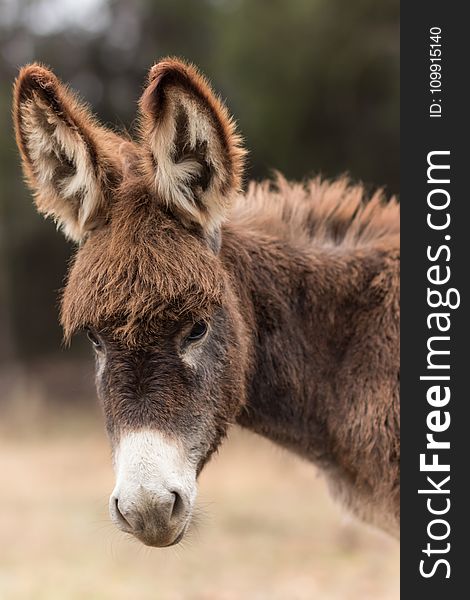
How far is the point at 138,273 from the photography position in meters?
3.98

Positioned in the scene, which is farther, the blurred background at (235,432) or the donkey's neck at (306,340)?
the blurred background at (235,432)

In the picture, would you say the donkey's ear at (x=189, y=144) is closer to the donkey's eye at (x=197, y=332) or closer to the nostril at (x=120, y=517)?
the donkey's eye at (x=197, y=332)

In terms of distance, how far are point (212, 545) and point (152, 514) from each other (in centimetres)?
713

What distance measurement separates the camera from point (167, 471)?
3.68m

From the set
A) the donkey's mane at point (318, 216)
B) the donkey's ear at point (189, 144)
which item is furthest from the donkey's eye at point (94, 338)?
the donkey's mane at point (318, 216)

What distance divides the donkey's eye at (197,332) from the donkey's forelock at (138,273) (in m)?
0.06

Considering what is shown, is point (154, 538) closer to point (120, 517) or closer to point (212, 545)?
point (120, 517)

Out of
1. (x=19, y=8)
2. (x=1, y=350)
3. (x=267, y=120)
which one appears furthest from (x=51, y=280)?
(x=267, y=120)

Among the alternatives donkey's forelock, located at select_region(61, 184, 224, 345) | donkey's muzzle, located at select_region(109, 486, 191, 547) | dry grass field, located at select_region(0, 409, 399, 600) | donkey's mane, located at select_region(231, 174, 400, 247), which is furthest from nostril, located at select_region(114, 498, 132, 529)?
donkey's mane, located at select_region(231, 174, 400, 247)

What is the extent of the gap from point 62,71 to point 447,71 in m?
18.7

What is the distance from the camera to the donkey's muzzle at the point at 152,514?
3.62 metres

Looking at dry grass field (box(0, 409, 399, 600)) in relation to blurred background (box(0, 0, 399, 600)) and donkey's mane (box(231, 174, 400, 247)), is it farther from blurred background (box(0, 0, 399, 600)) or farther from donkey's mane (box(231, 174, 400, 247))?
donkey's mane (box(231, 174, 400, 247))

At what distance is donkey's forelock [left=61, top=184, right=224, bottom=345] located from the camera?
12.8ft

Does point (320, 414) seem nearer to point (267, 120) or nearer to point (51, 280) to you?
point (267, 120)
